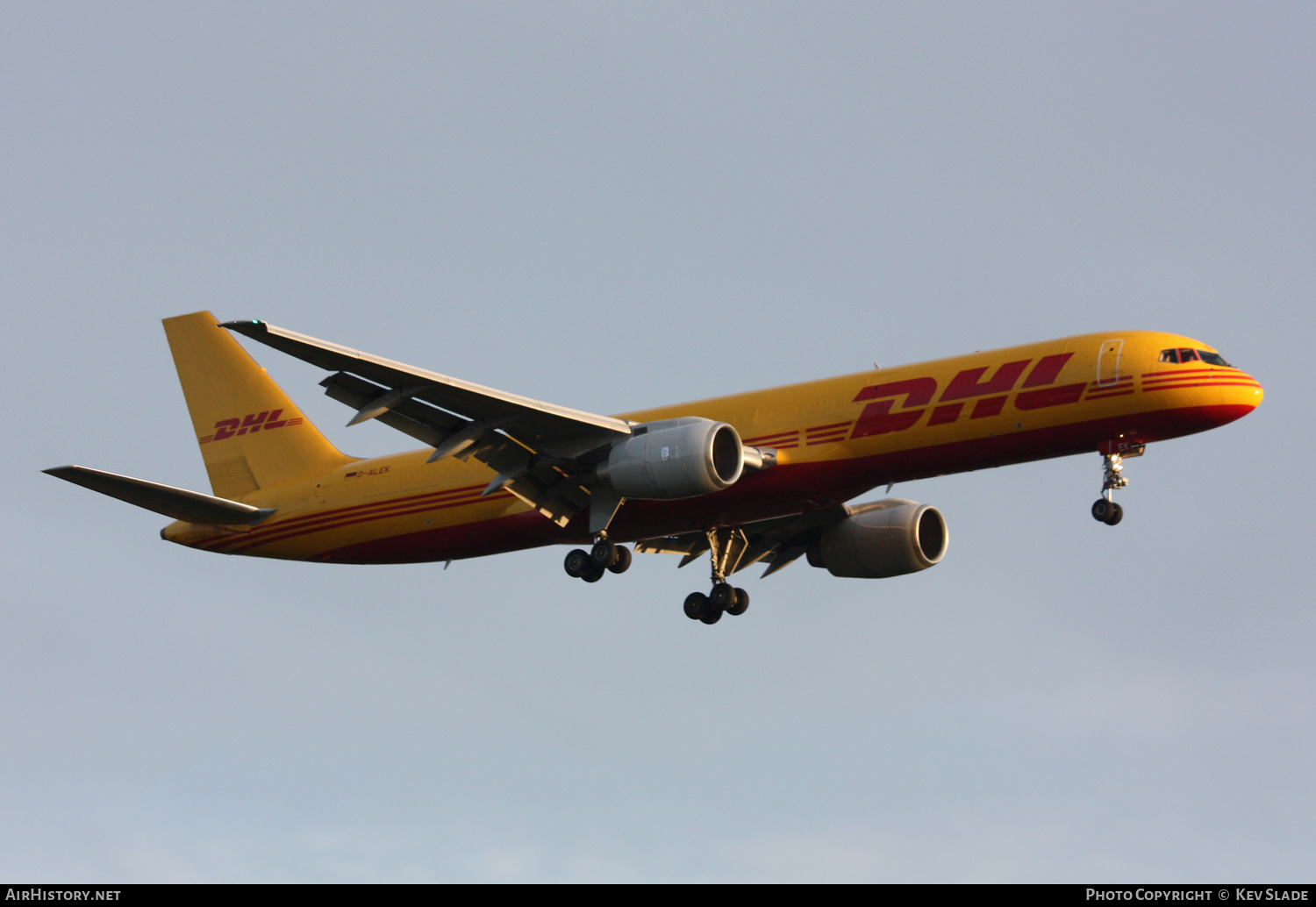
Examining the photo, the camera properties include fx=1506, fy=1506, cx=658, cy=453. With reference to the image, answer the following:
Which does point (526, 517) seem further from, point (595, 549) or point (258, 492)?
point (258, 492)

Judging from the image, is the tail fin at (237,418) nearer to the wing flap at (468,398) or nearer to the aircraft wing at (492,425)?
the aircraft wing at (492,425)

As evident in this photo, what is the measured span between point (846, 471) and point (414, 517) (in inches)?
469

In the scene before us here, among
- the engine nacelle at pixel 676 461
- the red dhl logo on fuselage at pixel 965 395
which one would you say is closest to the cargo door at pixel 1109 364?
the red dhl logo on fuselage at pixel 965 395

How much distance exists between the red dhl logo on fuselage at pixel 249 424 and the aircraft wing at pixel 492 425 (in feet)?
31.9

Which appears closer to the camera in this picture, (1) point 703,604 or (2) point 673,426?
(2) point 673,426

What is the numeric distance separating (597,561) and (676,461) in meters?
4.49

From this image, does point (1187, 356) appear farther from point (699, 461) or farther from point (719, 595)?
point (719, 595)

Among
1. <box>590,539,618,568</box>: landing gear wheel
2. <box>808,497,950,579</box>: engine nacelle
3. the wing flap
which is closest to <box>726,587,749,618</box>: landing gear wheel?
<box>808,497,950,579</box>: engine nacelle

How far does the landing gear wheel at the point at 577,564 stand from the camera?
1492 inches

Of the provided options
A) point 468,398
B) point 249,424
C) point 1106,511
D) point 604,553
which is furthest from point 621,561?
point 249,424

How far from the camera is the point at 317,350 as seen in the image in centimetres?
3169

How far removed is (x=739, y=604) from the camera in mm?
41406
